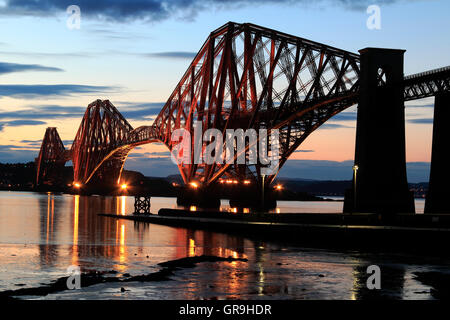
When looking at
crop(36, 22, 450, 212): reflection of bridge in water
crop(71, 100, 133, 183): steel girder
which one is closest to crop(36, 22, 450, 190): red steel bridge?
crop(36, 22, 450, 212): reflection of bridge in water

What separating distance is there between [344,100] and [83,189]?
420 feet

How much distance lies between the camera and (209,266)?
27.1 meters

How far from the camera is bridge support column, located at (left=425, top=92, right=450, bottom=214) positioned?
46.4m

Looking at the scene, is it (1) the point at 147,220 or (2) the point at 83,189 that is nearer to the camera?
(1) the point at 147,220

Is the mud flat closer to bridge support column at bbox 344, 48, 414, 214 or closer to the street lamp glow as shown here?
bridge support column at bbox 344, 48, 414, 214

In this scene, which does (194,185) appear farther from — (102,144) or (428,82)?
(102,144)

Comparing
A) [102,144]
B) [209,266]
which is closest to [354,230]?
[209,266]

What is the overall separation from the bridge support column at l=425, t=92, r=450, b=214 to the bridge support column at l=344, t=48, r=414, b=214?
5.18m

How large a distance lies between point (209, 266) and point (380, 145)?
97.2 feet

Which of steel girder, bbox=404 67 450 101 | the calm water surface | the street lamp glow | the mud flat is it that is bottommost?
the calm water surface

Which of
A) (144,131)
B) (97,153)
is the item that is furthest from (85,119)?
(144,131)
